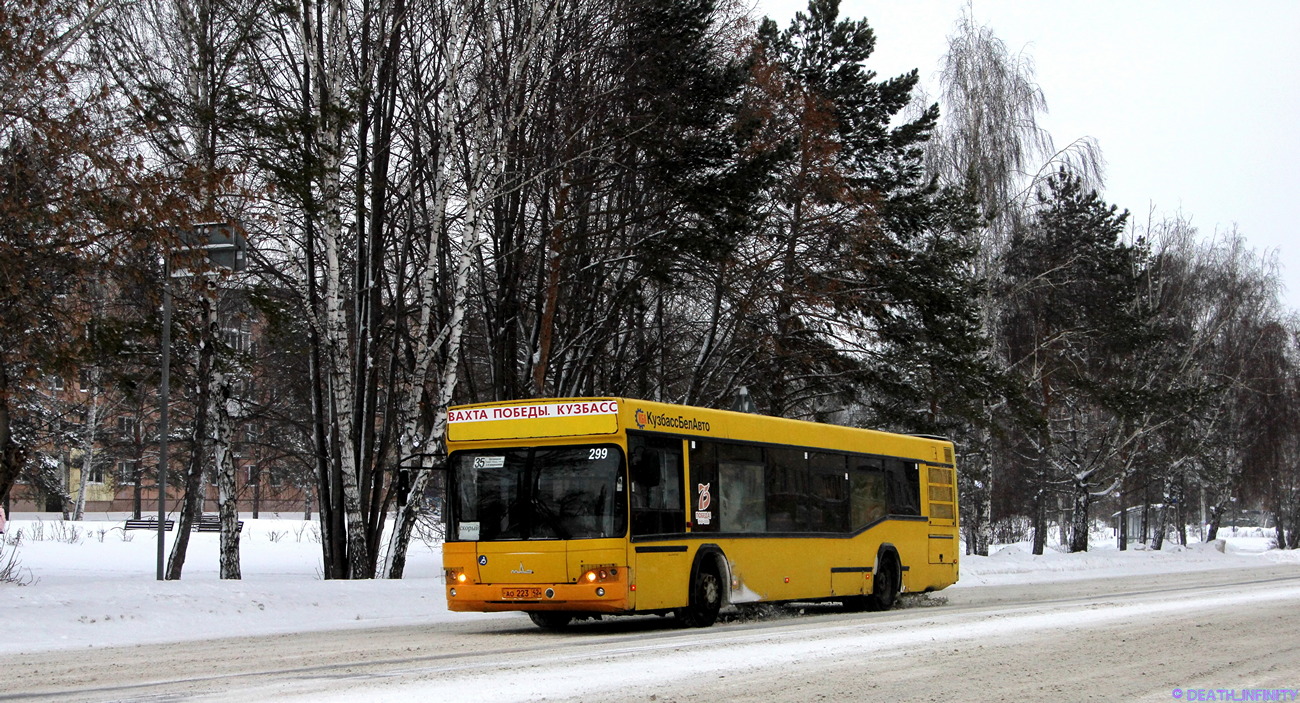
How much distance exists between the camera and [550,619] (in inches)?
677

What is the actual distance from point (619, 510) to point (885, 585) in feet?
24.1

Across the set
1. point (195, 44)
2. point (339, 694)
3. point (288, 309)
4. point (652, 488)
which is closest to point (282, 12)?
point (195, 44)

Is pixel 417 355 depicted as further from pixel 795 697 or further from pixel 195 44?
pixel 795 697

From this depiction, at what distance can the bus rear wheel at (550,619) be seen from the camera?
17016 millimetres

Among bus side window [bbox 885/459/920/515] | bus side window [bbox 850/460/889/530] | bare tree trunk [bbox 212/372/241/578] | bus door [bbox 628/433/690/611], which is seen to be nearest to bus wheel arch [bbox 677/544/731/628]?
bus door [bbox 628/433/690/611]

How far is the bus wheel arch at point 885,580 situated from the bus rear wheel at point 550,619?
5.72m

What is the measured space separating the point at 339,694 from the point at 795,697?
3.02 metres

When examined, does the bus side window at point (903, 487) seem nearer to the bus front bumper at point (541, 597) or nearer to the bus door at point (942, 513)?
the bus door at point (942, 513)

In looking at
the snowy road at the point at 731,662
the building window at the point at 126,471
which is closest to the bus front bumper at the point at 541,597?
the snowy road at the point at 731,662

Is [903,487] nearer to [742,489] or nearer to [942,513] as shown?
[942,513]

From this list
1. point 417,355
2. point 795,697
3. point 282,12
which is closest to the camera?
point 795,697

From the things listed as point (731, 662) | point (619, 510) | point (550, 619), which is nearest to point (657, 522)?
point (619, 510)

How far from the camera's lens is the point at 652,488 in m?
15.9

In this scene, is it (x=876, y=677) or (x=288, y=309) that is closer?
(x=876, y=677)
